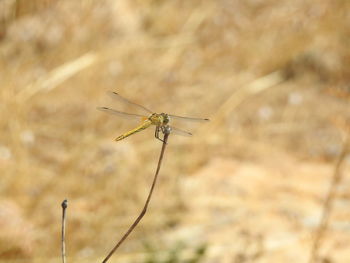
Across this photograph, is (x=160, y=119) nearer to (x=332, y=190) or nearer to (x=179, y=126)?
(x=332, y=190)

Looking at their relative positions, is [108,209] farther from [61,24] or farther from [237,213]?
[61,24]

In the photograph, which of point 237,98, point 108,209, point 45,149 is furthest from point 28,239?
point 237,98

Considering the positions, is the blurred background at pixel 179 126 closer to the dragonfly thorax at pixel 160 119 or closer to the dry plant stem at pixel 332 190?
the dry plant stem at pixel 332 190

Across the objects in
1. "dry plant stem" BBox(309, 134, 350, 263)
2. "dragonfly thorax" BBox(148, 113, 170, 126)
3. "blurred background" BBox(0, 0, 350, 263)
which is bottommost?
"dry plant stem" BBox(309, 134, 350, 263)

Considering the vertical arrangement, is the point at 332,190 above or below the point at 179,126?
below

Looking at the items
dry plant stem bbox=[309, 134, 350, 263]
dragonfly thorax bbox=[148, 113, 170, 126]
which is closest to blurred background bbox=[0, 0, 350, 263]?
dry plant stem bbox=[309, 134, 350, 263]

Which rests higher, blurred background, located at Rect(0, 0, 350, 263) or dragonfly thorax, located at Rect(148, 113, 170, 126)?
blurred background, located at Rect(0, 0, 350, 263)

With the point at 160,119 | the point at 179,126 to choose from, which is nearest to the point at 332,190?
the point at 160,119

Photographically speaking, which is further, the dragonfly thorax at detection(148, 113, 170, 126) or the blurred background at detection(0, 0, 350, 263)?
the blurred background at detection(0, 0, 350, 263)

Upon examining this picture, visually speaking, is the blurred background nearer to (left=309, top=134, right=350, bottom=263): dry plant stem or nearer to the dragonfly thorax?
(left=309, top=134, right=350, bottom=263): dry plant stem
